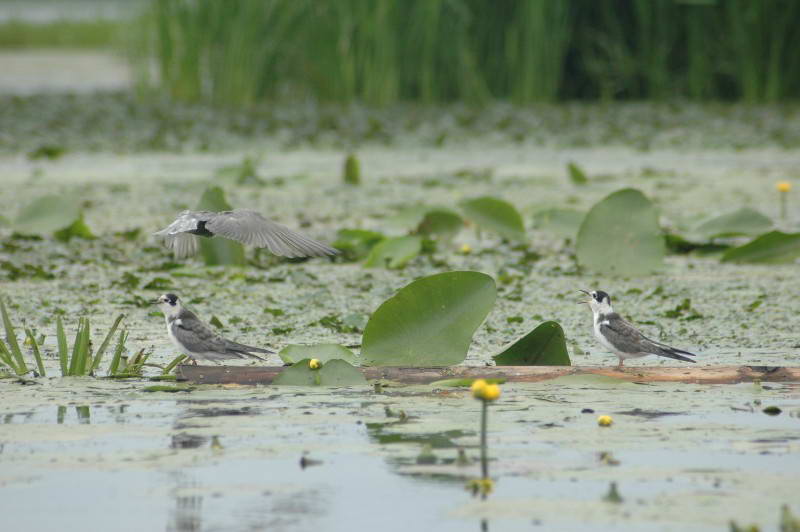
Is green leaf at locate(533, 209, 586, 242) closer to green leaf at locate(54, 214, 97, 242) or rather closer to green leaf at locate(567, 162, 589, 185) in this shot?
green leaf at locate(567, 162, 589, 185)

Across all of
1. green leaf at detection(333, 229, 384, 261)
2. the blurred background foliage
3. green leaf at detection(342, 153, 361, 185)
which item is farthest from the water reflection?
the blurred background foliage

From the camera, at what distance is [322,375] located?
3.26 m

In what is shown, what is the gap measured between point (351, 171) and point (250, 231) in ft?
13.5

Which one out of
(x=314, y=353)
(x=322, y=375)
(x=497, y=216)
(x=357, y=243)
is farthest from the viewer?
(x=497, y=216)

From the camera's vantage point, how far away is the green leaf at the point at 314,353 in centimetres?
340

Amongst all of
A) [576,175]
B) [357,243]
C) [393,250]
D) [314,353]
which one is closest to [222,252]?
[357,243]

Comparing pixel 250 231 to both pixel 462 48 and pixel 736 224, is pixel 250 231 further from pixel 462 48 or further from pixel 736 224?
pixel 462 48

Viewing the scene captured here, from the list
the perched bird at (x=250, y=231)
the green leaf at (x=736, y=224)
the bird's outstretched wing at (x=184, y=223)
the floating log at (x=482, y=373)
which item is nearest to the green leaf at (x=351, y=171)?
the green leaf at (x=736, y=224)

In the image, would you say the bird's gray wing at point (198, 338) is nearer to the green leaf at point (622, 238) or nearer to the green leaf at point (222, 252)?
the green leaf at point (222, 252)

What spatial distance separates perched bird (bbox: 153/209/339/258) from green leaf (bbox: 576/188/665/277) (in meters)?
1.67

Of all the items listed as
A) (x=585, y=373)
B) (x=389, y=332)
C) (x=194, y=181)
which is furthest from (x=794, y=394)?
(x=194, y=181)

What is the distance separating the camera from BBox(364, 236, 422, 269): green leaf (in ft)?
16.9

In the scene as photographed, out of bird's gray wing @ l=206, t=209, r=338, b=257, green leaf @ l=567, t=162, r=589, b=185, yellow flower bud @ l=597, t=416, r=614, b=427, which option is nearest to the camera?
yellow flower bud @ l=597, t=416, r=614, b=427

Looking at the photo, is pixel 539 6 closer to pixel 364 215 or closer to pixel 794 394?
pixel 364 215
